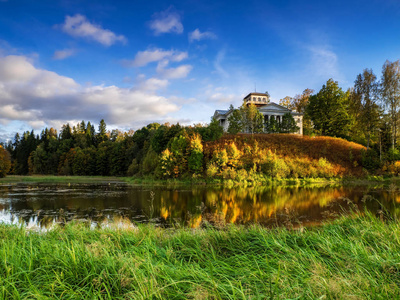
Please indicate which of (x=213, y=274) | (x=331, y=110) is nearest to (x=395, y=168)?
(x=331, y=110)

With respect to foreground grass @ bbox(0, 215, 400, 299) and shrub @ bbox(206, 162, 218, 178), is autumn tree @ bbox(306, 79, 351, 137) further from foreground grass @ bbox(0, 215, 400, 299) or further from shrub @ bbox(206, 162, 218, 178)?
foreground grass @ bbox(0, 215, 400, 299)

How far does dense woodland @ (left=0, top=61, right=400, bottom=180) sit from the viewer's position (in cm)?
3594

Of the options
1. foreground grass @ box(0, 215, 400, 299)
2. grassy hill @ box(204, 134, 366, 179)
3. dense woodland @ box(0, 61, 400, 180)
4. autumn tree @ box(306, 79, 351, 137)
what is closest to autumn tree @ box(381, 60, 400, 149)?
dense woodland @ box(0, 61, 400, 180)

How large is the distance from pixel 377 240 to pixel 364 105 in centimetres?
4055

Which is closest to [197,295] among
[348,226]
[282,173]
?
[348,226]

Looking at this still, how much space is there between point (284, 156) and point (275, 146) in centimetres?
351

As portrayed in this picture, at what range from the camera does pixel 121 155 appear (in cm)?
6184

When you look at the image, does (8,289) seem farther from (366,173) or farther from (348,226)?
(366,173)

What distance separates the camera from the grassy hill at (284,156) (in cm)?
3631

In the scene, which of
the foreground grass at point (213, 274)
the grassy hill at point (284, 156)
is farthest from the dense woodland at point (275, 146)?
the foreground grass at point (213, 274)

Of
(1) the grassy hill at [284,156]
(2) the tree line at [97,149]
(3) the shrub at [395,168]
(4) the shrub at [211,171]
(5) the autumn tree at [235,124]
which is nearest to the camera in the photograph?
(3) the shrub at [395,168]

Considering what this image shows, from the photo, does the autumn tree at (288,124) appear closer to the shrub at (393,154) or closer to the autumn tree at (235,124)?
the autumn tree at (235,124)

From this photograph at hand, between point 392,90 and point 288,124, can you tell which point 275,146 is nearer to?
point 288,124

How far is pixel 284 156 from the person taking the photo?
39.7m
